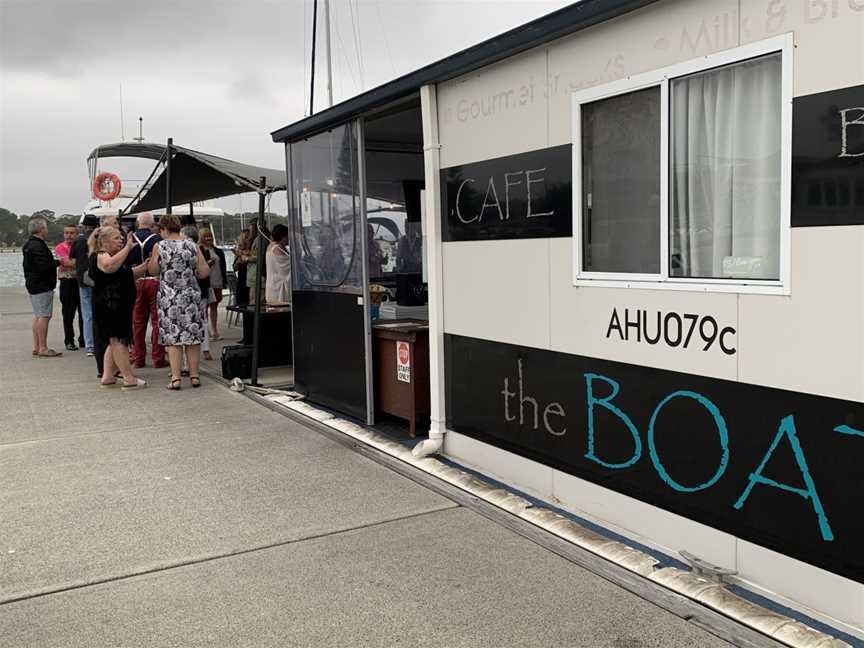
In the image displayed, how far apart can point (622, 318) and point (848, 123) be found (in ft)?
4.32

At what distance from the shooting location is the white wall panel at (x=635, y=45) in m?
3.16

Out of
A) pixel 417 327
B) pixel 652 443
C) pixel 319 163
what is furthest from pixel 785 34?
pixel 319 163

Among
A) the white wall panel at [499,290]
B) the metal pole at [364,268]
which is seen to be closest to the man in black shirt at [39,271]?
the metal pole at [364,268]

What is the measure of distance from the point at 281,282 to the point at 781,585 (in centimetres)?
642

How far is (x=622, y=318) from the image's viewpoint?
369 centimetres

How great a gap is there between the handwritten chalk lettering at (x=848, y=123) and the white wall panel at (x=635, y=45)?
59cm

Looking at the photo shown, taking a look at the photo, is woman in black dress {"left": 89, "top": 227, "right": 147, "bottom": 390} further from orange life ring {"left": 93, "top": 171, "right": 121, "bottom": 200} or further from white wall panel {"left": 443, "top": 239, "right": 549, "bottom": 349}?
orange life ring {"left": 93, "top": 171, "right": 121, "bottom": 200}

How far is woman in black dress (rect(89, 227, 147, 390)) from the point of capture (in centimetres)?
723

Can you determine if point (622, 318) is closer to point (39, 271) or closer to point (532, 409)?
point (532, 409)

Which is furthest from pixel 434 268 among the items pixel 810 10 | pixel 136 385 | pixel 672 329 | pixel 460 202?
pixel 136 385

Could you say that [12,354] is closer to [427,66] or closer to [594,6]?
[427,66]

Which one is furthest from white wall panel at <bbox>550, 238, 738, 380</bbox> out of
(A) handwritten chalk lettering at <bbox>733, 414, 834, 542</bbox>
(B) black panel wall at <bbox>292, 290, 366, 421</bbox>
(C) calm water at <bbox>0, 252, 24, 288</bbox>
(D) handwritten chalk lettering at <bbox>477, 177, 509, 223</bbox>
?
(C) calm water at <bbox>0, 252, 24, 288</bbox>

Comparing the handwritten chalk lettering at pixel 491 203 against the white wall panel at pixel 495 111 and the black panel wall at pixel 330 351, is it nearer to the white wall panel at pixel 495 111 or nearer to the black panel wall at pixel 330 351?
the white wall panel at pixel 495 111

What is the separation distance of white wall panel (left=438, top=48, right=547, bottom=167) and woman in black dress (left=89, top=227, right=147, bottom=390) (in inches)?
150
